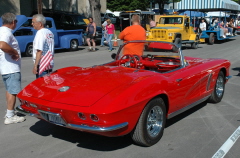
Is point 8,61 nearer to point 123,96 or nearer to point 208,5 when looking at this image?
point 123,96

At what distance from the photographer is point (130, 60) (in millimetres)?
5082

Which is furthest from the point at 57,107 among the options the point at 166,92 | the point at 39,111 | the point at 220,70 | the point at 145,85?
the point at 220,70

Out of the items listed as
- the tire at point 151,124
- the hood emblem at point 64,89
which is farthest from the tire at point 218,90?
the hood emblem at point 64,89

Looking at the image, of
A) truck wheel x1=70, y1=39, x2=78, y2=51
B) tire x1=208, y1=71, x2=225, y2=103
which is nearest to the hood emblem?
tire x1=208, y1=71, x2=225, y2=103

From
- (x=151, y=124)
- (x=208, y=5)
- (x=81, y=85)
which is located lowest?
(x=151, y=124)

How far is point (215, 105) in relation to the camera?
5.88m

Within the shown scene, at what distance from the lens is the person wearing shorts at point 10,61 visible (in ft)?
15.0

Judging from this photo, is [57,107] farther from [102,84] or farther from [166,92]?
[166,92]

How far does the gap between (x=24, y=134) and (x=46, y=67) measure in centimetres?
125

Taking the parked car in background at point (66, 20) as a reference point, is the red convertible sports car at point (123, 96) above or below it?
below

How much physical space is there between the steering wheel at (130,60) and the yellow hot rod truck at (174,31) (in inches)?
411

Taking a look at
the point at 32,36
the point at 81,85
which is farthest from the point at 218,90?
the point at 32,36

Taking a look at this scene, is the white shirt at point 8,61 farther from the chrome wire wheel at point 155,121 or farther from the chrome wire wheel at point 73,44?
the chrome wire wheel at point 73,44

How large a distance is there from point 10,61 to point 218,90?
3.90 meters
